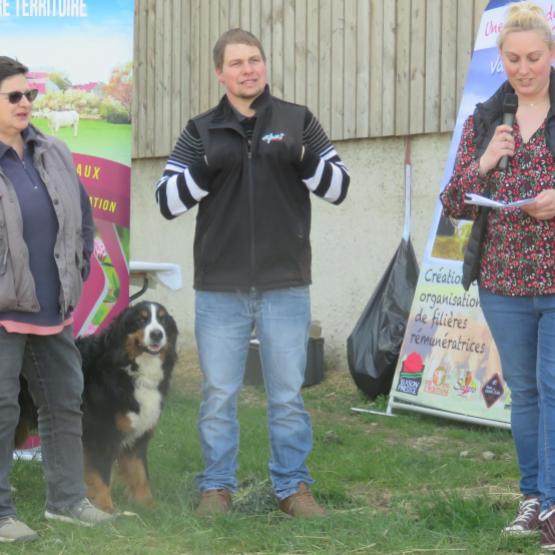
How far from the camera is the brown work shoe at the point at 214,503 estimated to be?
4.62 metres

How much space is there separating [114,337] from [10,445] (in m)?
0.81

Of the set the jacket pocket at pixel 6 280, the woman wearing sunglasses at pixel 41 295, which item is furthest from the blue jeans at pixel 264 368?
the jacket pocket at pixel 6 280

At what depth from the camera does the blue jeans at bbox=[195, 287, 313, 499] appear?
15.3 ft

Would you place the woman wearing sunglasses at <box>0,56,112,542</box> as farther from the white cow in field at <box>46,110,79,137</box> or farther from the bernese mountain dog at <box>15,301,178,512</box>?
the white cow in field at <box>46,110,79,137</box>

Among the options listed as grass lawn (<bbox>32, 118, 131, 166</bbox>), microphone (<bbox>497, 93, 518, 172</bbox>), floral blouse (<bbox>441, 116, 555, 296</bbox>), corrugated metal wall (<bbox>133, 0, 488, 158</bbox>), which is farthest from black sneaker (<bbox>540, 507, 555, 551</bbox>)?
corrugated metal wall (<bbox>133, 0, 488, 158</bbox>)

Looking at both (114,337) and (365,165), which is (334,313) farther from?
(114,337)

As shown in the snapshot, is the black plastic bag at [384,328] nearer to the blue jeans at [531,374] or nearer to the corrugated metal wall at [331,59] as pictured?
the corrugated metal wall at [331,59]

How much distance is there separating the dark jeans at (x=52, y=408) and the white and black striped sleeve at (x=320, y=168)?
3.96ft

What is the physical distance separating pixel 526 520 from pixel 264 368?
1273 millimetres

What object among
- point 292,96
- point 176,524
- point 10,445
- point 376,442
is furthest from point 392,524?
point 292,96

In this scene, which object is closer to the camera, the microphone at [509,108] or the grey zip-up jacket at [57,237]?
the microphone at [509,108]

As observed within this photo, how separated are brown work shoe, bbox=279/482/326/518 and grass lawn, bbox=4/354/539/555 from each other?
5 centimetres

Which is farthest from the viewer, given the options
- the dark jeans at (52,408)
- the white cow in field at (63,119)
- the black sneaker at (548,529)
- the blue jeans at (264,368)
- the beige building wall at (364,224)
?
the beige building wall at (364,224)

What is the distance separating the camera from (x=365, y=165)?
8727 millimetres
